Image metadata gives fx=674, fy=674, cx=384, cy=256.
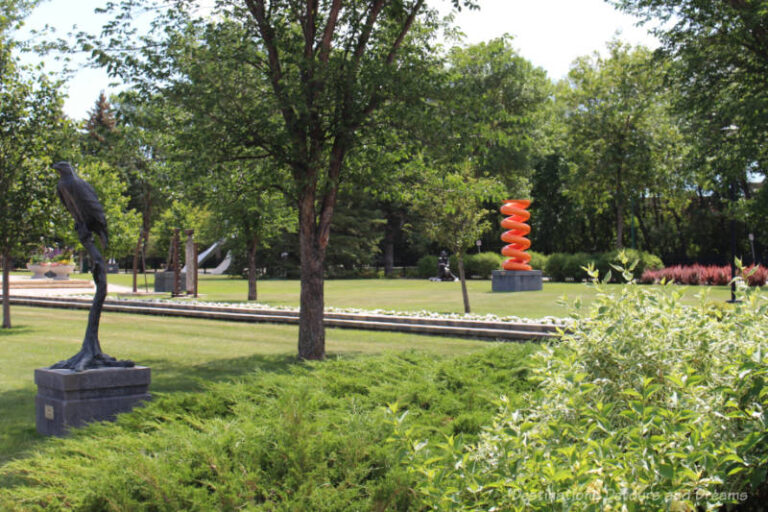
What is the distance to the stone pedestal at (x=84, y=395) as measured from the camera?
6.57m

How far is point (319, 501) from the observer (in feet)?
10.2

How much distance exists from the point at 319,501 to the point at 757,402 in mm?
2007

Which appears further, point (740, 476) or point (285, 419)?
point (285, 419)

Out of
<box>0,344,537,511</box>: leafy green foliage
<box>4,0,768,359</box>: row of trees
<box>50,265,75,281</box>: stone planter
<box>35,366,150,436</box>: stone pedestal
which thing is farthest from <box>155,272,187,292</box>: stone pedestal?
<box>0,344,537,511</box>: leafy green foliage

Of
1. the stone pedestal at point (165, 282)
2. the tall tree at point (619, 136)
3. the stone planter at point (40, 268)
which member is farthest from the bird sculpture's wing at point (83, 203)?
the stone planter at point (40, 268)

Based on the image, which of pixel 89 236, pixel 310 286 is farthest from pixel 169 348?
pixel 89 236

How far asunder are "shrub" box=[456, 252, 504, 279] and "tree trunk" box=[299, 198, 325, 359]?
33.4 metres

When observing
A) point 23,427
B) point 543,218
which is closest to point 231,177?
point 23,427

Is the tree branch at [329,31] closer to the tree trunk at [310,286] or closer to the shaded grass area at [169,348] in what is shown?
the tree trunk at [310,286]

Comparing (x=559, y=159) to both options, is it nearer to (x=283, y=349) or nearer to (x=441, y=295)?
(x=441, y=295)

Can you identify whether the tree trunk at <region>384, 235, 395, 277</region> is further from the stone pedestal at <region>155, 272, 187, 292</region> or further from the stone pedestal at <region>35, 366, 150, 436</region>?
the stone pedestal at <region>35, 366, 150, 436</region>

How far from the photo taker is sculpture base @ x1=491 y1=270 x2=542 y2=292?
2927 cm

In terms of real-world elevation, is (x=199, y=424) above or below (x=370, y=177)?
below

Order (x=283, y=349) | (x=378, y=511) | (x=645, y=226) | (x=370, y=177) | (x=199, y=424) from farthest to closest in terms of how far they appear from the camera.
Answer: (x=645, y=226)
(x=283, y=349)
(x=370, y=177)
(x=199, y=424)
(x=378, y=511)
